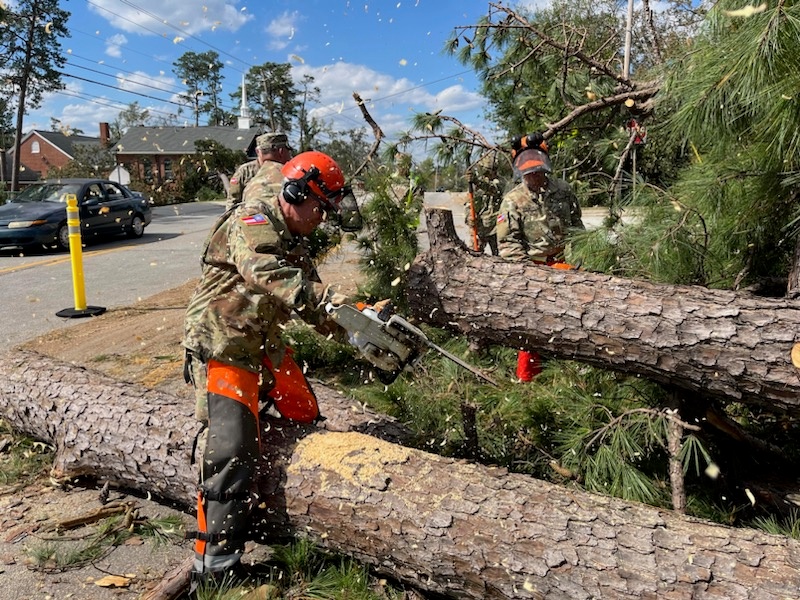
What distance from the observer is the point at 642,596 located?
5.72 ft

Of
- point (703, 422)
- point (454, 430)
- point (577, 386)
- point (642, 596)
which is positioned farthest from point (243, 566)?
point (703, 422)

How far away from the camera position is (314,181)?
2498mm

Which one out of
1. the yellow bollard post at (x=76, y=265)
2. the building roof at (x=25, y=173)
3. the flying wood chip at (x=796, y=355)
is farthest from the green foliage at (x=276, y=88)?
the building roof at (x=25, y=173)

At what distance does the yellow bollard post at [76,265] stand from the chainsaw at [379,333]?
184 inches

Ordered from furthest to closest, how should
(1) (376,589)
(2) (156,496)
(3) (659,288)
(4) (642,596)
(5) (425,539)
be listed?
(2) (156,496) → (3) (659,288) → (1) (376,589) → (5) (425,539) → (4) (642,596)

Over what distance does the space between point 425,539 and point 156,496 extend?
157 cm

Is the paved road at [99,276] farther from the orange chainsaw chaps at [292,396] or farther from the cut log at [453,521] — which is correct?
the cut log at [453,521]

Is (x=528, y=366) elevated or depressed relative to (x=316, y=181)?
depressed

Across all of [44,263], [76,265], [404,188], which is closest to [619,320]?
[404,188]

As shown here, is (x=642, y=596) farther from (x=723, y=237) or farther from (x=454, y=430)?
(x=723, y=237)

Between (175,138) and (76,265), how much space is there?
3859 centimetres

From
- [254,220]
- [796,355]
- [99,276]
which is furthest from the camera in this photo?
[99,276]

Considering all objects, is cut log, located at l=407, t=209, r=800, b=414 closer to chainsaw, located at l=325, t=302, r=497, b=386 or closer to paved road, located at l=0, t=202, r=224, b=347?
chainsaw, located at l=325, t=302, r=497, b=386

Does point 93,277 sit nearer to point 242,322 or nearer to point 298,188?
point 242,322
